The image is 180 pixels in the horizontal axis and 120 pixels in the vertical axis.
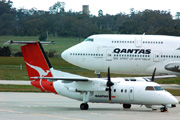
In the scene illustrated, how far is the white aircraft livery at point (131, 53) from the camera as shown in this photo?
143 ft

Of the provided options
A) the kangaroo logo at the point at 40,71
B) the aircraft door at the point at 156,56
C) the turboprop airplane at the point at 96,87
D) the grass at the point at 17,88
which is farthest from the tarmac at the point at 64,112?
the aircraft door at the point at 156,56

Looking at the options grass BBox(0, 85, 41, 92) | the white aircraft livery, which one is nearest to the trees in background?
the white aircraft livery

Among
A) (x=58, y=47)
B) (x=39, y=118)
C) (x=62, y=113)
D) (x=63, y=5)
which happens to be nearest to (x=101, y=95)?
(x=62, y=113)

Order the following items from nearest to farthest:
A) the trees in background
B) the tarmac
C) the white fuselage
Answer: the tarmac < the white fuselage < the trees in background

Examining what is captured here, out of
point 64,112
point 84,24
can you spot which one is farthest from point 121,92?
point 84,24

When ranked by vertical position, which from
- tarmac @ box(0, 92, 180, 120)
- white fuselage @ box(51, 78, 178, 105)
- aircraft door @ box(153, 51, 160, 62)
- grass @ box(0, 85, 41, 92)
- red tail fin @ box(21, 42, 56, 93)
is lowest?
grass @ box(0, 85, 41, 92)

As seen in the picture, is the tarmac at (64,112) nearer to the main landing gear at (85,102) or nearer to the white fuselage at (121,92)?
the main landing gear at (85,102)

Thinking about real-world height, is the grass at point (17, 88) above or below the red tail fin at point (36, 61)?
below

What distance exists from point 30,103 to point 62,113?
234 inches

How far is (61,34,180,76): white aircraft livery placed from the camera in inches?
1718

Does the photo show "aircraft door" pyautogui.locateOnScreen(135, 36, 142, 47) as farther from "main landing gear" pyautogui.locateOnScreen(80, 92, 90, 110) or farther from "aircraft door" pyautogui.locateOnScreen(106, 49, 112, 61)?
"main landing gear" pyautogui.locateOnScreen(80, 92, 90, 110)

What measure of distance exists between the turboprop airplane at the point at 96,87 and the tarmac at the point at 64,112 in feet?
2.03

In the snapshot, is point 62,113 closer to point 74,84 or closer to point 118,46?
point 74,84

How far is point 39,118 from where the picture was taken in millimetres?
22438
